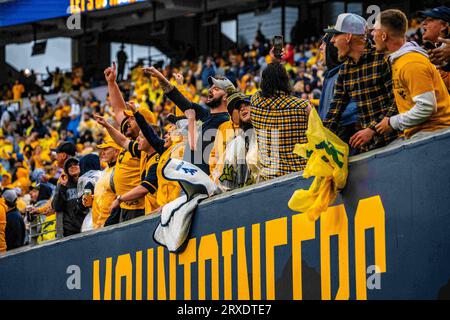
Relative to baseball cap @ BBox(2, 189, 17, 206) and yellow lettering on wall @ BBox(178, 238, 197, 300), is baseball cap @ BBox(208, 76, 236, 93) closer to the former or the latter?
yellow lettering on wall @ BBox(178, 238, 197, 300)

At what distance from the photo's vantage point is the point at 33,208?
36.8 feet

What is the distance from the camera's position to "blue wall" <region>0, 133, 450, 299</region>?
4832mm

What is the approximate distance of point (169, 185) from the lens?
7.85 metres

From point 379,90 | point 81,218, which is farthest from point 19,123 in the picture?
point 379,90

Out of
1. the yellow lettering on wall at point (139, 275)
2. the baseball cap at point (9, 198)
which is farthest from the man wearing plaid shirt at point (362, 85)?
the baseball cap at point (9, 198)

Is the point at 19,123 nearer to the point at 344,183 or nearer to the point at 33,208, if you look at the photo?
the point at 33,208

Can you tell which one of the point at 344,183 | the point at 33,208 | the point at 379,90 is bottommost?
the point at 33,208

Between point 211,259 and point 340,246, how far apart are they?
1.53 metres

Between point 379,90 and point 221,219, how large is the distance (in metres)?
1.59

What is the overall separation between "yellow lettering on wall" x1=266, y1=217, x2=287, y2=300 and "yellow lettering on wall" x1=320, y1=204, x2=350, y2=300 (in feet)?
1.45

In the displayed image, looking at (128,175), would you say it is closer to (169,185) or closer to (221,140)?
(169,185)

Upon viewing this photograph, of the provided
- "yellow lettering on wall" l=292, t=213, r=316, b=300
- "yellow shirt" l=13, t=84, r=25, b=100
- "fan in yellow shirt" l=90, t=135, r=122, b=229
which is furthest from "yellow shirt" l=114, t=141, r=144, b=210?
"yellow shirt" l=13, t=84, r=25, b=100

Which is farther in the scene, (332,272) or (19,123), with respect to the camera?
(19,123)

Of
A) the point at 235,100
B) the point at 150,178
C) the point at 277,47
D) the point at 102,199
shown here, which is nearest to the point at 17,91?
the point at 102,199
